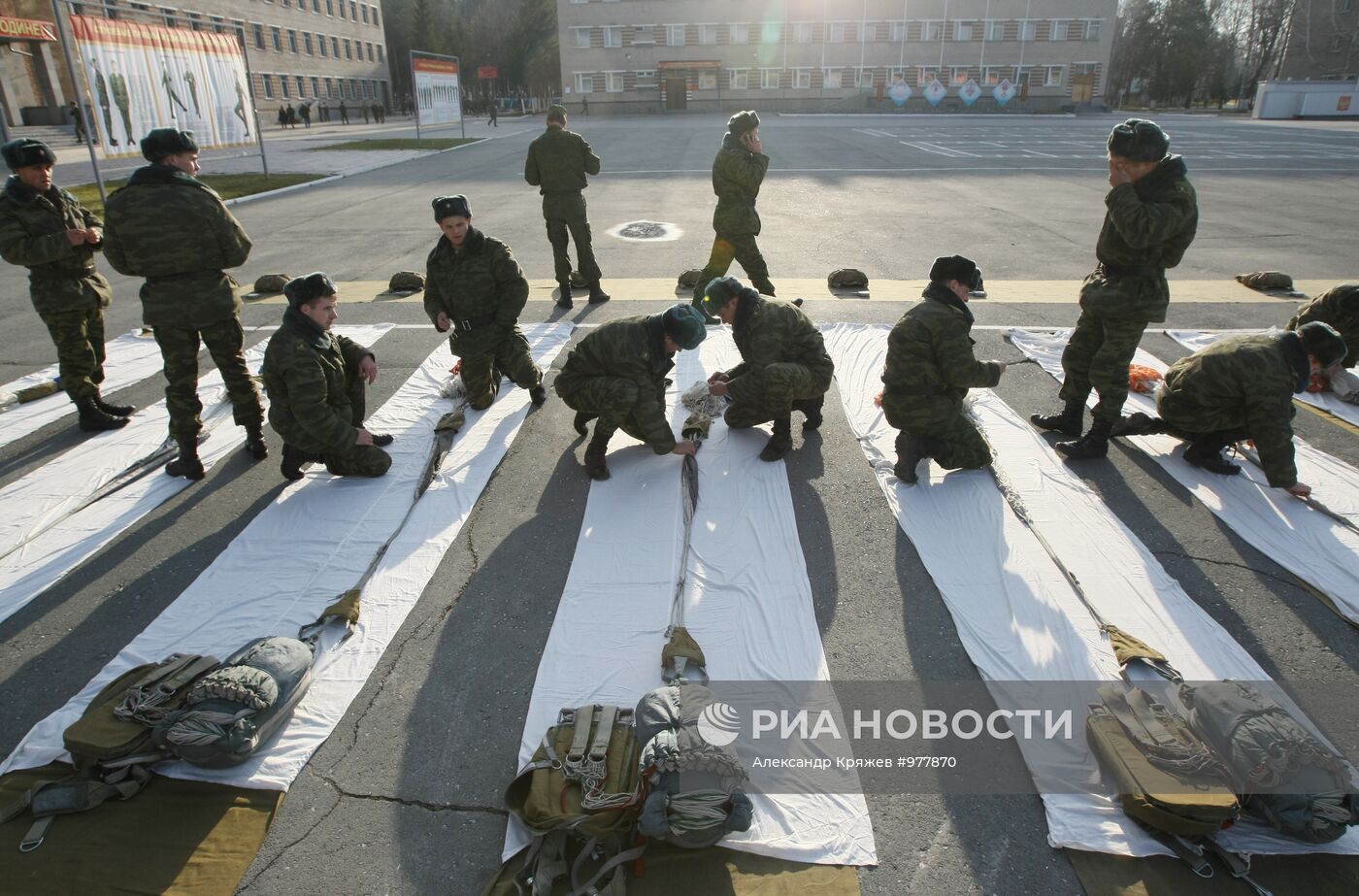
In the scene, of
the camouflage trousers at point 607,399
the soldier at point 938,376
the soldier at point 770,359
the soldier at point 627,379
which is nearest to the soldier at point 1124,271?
the soldier at point 938,376

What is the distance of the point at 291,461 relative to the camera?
517 cm

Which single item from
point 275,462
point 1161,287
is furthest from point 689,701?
point 1161,287

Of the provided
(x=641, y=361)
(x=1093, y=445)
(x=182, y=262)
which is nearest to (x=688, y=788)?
(x=641, y=361)

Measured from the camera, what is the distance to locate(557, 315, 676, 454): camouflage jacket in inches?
197

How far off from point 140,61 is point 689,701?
57.9 ft

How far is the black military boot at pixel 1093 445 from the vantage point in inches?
212

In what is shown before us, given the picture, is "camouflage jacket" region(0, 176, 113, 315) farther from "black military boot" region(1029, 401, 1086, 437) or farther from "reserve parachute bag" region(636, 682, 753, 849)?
"black military boot" region(1029, 401, 1086, 437)

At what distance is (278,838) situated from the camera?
2799 millimetres

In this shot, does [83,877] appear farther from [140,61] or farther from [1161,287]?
[140,61]

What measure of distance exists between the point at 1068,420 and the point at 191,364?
21.4 ft

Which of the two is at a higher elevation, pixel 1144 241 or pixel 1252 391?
pixel 1144 241

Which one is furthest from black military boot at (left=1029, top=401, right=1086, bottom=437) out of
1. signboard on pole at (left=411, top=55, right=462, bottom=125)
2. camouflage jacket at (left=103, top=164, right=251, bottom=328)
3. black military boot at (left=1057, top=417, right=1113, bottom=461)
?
signboard on pole at (left=411, top=55, right=462, bottom=125)

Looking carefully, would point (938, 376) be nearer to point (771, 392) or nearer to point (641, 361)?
point (771, 392)

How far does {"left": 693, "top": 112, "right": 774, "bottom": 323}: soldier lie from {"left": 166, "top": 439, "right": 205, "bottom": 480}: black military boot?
186 inches
